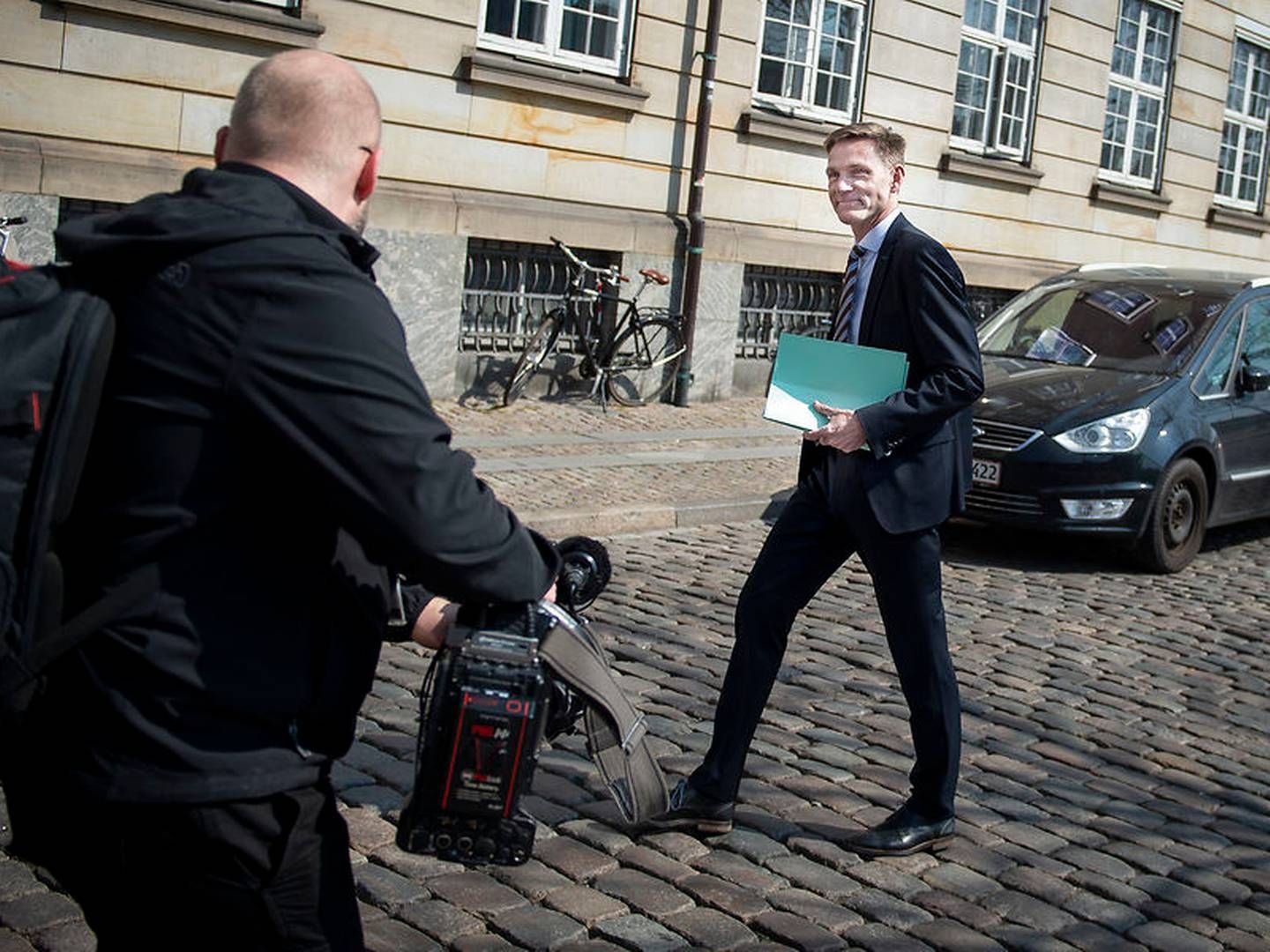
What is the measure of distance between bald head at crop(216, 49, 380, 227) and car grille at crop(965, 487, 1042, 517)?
25.7ft

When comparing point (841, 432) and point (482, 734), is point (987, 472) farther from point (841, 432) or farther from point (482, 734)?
point (482, 734)

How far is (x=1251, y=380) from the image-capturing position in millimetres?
10734

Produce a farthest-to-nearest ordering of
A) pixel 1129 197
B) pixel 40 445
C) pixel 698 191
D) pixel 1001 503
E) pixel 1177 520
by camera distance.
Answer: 1. pixel 1129 197
2. pixel 698 191
3. pixel 1177 520
4. pixel 1001 503
5. pixel 40 445

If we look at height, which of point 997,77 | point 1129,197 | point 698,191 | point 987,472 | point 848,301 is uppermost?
point 997,77

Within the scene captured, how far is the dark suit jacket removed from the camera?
4.64 meters

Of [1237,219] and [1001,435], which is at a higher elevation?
[1237,219]

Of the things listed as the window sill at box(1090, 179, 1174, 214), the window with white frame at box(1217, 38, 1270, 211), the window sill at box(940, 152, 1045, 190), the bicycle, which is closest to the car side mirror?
the bicycle

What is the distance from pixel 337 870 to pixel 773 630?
268 centimetres

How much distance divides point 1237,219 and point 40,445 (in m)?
24.8

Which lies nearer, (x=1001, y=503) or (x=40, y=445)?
(x=40, y=445)

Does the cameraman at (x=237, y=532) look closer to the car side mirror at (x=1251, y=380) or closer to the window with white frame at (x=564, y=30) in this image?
the car side mirror at (x=1251, y=380)

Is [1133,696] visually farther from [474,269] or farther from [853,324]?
[474,269]

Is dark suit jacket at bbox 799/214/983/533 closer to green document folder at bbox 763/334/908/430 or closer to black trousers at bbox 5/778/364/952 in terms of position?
green document folder at bbox 763/334/908/430

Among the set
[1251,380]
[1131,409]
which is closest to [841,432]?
[1131,409]
